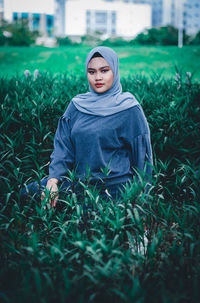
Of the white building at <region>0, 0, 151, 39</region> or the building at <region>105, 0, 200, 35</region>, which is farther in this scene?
the building at <region>105, 0, 200, 35</region>

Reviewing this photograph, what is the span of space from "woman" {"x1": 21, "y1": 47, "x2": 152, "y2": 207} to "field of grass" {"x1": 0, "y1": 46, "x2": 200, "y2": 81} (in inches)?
339

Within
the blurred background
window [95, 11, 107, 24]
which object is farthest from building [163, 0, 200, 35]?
window [95, 11, 107, 24]

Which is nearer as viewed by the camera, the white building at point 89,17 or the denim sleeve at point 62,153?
the denim sleeve at point 62,153

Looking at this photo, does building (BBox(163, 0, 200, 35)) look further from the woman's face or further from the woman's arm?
the woman's arm

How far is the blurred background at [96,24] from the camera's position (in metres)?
22.6

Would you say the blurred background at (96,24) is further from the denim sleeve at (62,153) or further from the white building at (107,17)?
the denim sleeve at (62,153)

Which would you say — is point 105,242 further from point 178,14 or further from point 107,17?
point 107,17

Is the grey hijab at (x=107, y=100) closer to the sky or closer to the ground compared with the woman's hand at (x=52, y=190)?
closer to the sky

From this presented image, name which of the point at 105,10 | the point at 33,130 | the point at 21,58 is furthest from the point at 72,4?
the point at 33,130

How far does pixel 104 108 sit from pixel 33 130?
1168mm

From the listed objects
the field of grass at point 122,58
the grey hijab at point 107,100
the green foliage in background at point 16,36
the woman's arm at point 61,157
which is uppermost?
the green foliage in background at point 16,36

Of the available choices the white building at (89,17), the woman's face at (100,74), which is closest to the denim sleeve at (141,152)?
the woman's face at (100,74)

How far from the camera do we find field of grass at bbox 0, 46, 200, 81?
36.6 feet

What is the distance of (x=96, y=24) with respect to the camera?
104 metres
